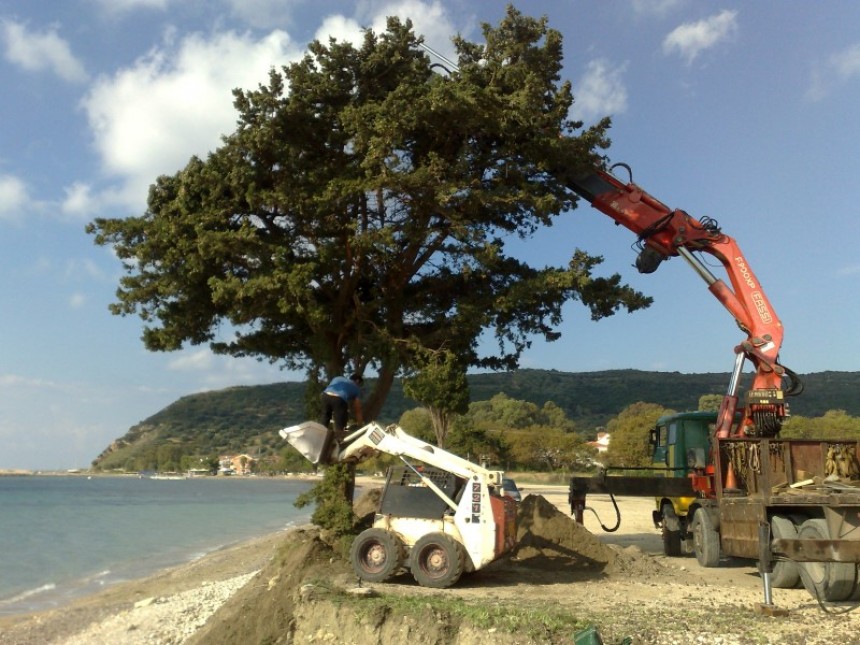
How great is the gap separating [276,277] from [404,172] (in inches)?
115

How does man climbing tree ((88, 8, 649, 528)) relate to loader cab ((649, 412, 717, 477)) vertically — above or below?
above

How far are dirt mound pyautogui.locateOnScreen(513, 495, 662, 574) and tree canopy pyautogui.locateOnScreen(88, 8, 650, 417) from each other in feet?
10.7

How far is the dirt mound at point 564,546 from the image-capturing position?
13.3m

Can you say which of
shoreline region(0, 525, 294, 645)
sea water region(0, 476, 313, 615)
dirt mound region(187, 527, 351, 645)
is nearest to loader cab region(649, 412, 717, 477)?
dirt mound region(187, 527, 351, 645)

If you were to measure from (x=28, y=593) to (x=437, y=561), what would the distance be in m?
14.7

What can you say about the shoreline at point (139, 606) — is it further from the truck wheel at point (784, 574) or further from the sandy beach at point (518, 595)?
the truck wheel at point (784, 574)

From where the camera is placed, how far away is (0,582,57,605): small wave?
18.9 meters

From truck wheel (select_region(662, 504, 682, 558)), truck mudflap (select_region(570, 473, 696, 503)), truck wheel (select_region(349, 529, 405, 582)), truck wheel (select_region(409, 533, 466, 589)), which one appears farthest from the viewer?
truck wheel (select_region(662, 504, 682, 558))

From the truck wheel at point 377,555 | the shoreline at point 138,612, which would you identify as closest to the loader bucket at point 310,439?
the truck wheel at point 377,555

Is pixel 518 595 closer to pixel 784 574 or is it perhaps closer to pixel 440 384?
pixel 784 574

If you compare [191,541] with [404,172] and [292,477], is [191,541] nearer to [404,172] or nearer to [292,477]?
[404,172]

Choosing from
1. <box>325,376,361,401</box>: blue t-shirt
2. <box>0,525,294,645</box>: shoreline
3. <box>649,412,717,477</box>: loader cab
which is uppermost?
<box>325,376,361,401</box>: blue t-shirt

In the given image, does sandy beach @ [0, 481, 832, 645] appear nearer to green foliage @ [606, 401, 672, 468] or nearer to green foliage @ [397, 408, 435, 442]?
green foliage @ [397, 408, 435, 442]

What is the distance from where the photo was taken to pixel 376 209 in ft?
48.0
